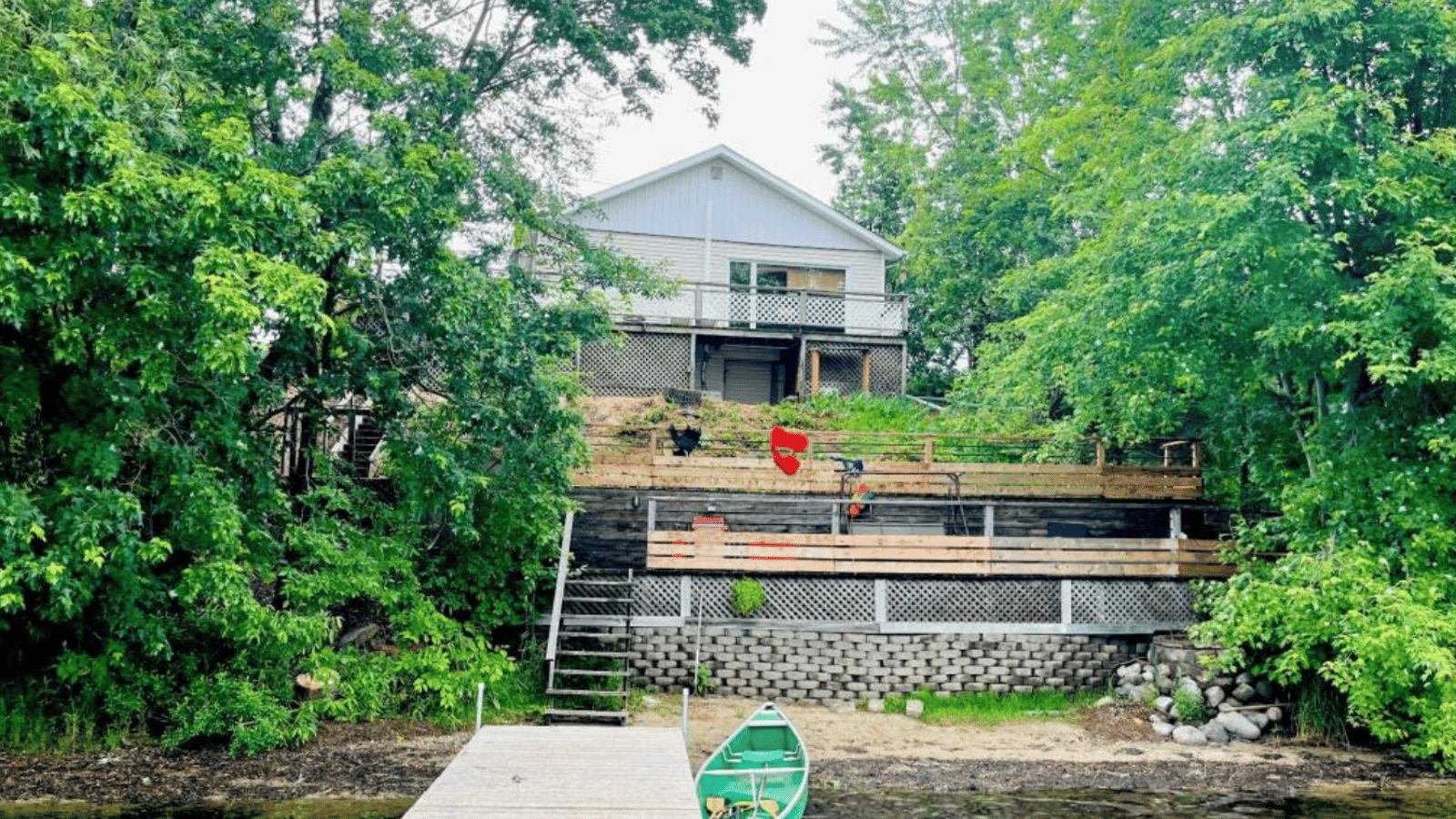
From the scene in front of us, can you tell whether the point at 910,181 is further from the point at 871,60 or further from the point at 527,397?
the point at 527,397

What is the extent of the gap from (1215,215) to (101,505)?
489 inches

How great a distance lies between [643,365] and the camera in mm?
24406

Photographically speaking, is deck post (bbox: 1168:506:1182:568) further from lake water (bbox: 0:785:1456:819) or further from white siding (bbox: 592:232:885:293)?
white siding (bbox: 592:232:885:293)

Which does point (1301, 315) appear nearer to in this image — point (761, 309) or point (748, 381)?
point (761, 309)

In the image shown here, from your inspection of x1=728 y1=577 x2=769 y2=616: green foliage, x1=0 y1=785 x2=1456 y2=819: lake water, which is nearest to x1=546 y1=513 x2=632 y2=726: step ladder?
x1=728 y1=577 x2=769 y2=616: green foliage

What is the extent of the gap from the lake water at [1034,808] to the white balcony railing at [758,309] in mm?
14490

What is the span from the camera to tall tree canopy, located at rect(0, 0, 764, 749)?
964 cm

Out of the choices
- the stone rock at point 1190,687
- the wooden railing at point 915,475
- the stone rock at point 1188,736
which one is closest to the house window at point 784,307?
the wooden railing at point 915,475

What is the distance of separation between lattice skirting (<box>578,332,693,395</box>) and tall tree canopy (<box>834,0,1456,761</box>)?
880 centimetres

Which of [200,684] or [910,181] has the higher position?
[910,181]

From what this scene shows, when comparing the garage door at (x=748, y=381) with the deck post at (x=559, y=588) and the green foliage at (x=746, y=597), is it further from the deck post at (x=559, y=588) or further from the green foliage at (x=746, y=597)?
the green foliage at (x=746, y=597)

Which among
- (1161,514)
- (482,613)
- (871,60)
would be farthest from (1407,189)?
(871,60)

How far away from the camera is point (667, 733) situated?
10062 millimetres

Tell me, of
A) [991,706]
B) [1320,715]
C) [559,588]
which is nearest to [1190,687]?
[1320,715]
